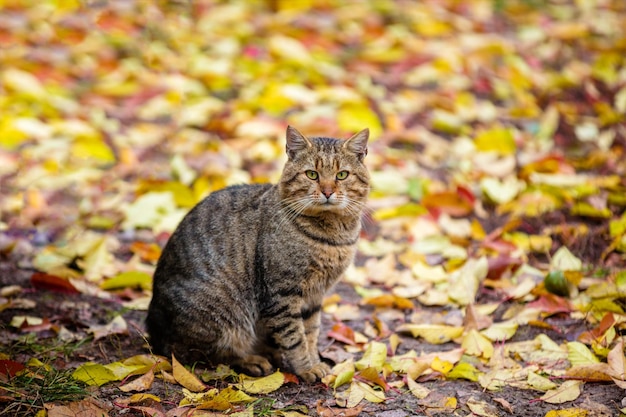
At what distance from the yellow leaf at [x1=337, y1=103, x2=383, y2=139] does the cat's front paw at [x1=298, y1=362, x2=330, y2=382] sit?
2899mm

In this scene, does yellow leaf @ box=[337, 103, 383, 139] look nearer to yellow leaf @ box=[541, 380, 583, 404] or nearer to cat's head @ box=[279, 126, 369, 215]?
cat's head @ box=[279, 126, 369, 215]

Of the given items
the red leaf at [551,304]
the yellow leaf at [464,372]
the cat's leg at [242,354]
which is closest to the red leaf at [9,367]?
the cat's leg at [242,354]

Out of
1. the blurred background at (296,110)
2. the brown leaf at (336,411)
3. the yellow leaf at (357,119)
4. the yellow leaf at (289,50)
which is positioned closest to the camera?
the brown leaf at (336,411)

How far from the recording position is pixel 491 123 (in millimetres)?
6715

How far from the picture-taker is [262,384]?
11.0 ft

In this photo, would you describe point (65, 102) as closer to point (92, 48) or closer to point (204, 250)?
point (92, 48)

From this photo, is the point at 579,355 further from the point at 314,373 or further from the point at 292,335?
the point at 292,335

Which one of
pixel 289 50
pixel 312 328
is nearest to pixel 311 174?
pixel 312 328

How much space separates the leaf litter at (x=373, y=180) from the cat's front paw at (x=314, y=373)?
0.06 meters

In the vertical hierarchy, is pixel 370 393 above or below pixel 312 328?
below

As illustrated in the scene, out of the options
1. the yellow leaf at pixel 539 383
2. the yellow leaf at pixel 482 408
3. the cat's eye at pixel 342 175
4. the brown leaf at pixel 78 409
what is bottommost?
the yellow leaf at pixel 482 408

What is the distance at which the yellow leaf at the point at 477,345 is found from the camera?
3.64 metres

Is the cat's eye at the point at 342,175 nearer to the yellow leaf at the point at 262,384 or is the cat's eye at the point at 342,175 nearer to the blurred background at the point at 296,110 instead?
the yellow leaf at the point at 262,384

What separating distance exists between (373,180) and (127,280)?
2217 millimetres
